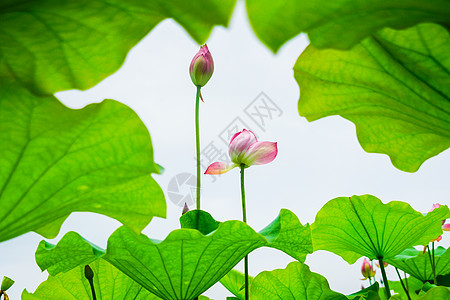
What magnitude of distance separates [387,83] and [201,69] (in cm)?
59

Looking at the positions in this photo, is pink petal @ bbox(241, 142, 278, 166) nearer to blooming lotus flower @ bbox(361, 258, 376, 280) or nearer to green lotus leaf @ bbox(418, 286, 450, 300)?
green lotus leaf @ bbox(418, 286, 450, 300)

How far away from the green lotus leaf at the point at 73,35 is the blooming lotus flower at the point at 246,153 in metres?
0.67

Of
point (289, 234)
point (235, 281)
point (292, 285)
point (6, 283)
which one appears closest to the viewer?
point (289, 234)

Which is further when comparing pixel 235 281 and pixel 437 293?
pixel 235 281

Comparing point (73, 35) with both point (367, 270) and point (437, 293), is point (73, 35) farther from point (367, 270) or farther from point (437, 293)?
point (367, 270)

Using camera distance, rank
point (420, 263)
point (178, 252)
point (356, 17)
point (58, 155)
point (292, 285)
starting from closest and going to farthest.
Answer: point (356, 17)
point (58, 155)
point (178, 252)
point (292, 285)
point (420, 263)

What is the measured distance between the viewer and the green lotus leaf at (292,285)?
1.19 m

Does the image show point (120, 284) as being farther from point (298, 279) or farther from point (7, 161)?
point (7, 161)

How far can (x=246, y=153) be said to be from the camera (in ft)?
3.66

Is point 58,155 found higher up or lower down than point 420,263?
higher up

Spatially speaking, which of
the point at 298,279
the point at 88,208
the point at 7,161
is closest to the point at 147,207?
the point at 88,208

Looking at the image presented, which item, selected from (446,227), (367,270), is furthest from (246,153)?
(367,270)

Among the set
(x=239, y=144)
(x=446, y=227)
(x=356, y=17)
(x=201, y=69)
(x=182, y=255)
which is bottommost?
(x=182, y=255)

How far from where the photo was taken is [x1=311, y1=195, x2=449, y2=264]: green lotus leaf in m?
1.24
